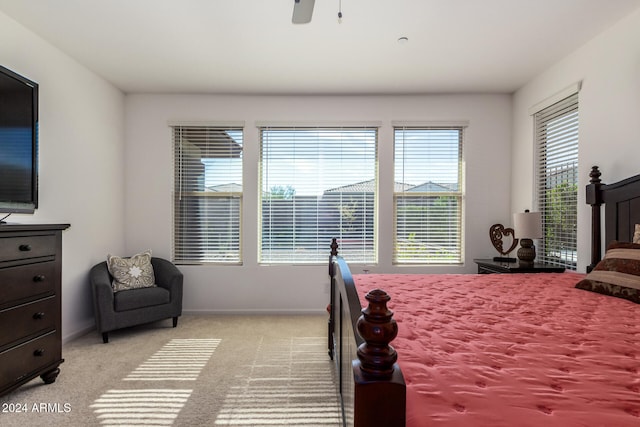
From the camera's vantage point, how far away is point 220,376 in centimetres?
250

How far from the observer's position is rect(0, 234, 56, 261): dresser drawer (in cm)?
201

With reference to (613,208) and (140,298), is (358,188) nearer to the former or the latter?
(613,208)

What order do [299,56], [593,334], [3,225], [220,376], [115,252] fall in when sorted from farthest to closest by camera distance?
[115,252] → [299,56] → [220,376] → [3,225] → [593,334]

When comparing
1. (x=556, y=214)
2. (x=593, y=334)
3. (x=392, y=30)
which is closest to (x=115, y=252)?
(x=392, y=30)

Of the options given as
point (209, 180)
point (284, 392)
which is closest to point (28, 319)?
point (284, 392)

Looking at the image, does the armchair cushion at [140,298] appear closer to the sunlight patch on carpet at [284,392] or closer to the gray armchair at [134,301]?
the gray armchair at [134,301]

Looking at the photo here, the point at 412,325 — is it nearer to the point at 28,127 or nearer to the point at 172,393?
the point at 172,393

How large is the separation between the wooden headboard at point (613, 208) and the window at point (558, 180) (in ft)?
1.20

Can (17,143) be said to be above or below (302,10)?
below

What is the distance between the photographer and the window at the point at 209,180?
4117mm

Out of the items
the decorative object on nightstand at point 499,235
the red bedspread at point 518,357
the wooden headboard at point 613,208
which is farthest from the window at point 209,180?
the wooden headboard at point 613,208

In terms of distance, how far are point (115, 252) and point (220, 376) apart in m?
2.25

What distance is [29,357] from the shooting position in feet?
7.07

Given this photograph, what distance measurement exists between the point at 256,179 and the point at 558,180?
3144 millimetres
